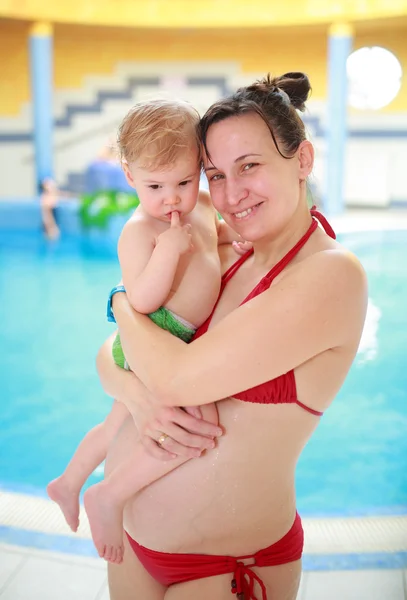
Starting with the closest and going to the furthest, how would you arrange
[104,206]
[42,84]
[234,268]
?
[234,268], [104,206], [42,84]

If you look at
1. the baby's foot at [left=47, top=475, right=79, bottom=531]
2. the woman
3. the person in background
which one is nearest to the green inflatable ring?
the person in background

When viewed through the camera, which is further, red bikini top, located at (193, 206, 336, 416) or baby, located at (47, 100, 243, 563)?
baby, located at (47, 100, 243, 563)

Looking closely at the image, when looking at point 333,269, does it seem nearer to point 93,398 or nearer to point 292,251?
point 292,251

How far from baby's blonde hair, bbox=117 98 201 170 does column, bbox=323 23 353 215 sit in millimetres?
11121

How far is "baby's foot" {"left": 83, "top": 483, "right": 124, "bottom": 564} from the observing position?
162 centimetres

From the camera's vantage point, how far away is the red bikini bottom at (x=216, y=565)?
61.1 inches

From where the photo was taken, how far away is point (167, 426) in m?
1.48

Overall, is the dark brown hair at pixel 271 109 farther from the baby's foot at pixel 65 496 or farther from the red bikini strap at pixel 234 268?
the baby's foot at pixel 65 496

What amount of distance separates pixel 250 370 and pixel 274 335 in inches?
3.7

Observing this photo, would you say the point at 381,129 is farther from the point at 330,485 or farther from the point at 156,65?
the point at 330,485

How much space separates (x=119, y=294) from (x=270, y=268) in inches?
15.8

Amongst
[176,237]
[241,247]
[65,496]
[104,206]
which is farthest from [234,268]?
[104,206]

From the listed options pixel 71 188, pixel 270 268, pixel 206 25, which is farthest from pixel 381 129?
pixel 270 268

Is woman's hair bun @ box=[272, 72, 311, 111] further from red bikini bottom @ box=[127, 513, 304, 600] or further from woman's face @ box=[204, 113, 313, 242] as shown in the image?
red bikini bottom @ box=[127, 513, 304, 600]
